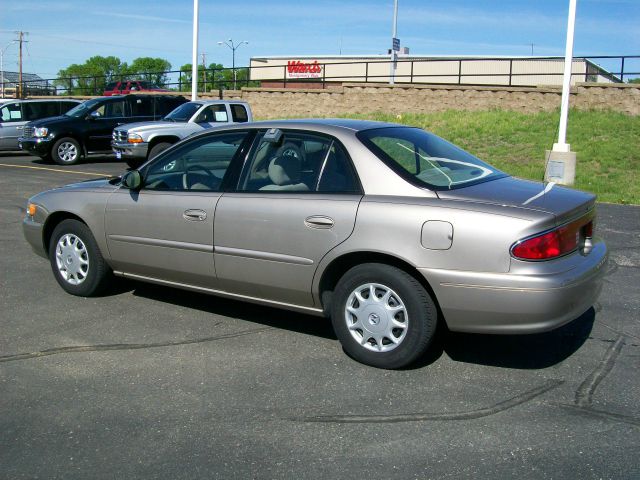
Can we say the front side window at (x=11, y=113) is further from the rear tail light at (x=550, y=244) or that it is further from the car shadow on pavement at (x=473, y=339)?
the rear tail light at (x=550, y=244)

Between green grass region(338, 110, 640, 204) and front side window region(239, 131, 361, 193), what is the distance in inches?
371

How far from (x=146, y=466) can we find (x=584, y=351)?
123 inches

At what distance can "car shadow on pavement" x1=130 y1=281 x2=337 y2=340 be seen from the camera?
18.4 ft

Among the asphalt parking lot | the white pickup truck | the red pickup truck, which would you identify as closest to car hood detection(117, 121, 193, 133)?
the white pickup truck

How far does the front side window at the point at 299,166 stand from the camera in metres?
4.95

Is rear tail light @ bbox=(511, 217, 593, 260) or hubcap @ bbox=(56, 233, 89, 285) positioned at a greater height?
rear tail light @ bbox=(511, 217, 593, 260)

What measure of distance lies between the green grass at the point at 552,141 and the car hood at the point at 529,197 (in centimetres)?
874

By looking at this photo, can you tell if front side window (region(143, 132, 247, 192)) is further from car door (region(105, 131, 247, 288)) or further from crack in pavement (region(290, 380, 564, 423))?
crack in pavement (region(290, 380, 564, 423))

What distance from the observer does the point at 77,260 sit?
6.29 m

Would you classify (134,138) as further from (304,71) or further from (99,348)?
(304,71)

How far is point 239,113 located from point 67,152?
491cm

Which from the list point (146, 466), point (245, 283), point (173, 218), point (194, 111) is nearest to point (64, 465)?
point (146, 466)

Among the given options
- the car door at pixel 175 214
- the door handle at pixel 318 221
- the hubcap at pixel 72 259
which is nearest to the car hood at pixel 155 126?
the hubcap at pixel 72 259

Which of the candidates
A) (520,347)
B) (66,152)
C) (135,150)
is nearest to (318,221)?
(520,347)
